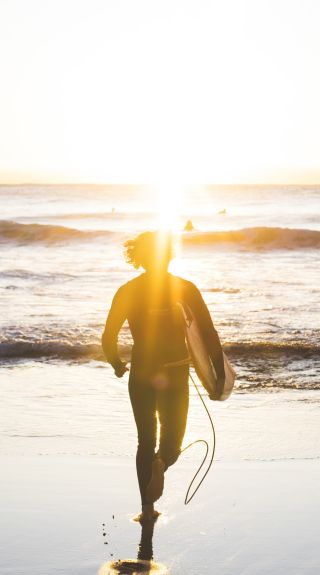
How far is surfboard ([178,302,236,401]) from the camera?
16.4ft

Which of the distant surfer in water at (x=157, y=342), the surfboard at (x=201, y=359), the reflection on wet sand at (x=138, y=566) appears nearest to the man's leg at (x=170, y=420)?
the distant surfer in water at (x=157, y=342)

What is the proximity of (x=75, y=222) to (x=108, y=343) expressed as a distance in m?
54.4

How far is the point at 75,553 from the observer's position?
15.1 feet

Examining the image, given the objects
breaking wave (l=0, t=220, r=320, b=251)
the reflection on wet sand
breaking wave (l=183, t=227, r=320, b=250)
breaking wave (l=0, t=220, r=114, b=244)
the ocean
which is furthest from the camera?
breaking wave (l=0, t=220, r=114, b=244)

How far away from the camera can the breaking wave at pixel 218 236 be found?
38000 millimetres

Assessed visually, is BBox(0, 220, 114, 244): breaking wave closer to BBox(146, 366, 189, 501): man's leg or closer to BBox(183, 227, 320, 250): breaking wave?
BBox(183, 227, 320, 250): breaking wave

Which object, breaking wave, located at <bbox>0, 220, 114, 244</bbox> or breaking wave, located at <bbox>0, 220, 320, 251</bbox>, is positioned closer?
breaking wave, located at <bbox>0, 220, 320, 251</bbox>

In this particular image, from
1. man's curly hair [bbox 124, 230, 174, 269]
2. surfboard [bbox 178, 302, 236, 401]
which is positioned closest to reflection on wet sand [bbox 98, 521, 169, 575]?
surfboard [bbox 178, 302, 236, 401]

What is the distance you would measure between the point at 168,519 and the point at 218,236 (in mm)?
37582

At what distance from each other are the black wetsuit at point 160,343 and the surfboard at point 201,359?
34mm

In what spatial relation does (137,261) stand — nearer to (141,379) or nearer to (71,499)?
(141,379)

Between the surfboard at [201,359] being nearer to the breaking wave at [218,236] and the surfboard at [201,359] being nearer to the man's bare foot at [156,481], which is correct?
the man's bare foot at [156,481]

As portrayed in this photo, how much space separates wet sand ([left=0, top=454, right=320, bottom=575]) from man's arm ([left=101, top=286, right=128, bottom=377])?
3.02 feet

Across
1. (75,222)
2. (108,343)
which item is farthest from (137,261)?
(75,222)
